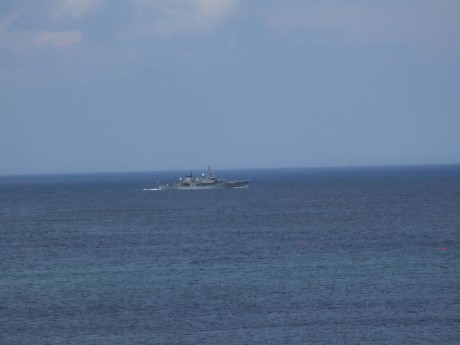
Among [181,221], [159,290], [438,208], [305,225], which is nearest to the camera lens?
[159,290]

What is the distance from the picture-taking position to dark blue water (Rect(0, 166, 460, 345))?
49.2 metres

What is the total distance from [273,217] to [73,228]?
31.4 meters

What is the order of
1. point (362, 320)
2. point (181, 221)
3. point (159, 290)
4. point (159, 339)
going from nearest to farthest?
point (159, 339)
point (362, 320)
point (159, 290)
point (181, 221)

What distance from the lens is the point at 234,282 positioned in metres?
64.6

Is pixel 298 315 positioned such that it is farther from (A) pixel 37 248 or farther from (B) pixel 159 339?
(A) pixel 37 248

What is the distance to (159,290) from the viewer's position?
61.7 metres

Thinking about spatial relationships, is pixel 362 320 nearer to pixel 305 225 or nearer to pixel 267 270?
pixel 267 270

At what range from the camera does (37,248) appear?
301 feet

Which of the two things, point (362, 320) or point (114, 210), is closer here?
point (362, 320)

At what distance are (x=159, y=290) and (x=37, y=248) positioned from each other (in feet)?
111

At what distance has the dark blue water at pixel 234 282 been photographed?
49.2 m

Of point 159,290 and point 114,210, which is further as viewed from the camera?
point 114,210

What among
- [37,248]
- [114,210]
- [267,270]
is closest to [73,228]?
[37,248]

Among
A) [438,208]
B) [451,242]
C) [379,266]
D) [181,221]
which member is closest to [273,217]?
[181,221]
